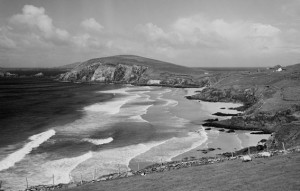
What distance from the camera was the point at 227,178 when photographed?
92.1 ft

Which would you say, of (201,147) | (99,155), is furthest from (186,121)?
(99,155)

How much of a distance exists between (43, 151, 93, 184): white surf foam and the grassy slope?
28.9ft

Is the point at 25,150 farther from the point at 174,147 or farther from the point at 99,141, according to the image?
the point at 174,147

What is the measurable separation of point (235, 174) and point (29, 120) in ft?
202

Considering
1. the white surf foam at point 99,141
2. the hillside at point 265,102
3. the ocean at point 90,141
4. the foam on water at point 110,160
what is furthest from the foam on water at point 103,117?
the hillside at point 265,102

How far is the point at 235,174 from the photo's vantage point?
2902 cm

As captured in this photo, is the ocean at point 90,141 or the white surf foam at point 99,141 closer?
the ocean at point 90,141

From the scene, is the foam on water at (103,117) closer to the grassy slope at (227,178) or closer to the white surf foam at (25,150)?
the white surf foam at (25,150)

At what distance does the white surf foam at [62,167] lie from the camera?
38.7 meters

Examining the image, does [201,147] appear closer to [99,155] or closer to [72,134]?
[99,155]

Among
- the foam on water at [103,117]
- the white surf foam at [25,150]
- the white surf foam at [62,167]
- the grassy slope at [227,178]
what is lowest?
the white surf foam at [62,167]

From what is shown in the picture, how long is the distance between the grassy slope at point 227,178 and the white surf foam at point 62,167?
8822 millimetres

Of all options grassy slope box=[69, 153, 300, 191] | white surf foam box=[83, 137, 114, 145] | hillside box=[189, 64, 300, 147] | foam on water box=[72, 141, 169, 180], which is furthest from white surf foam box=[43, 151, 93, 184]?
hillside box=[189, 64, 300, 147]

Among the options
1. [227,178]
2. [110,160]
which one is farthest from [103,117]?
[227,178]
